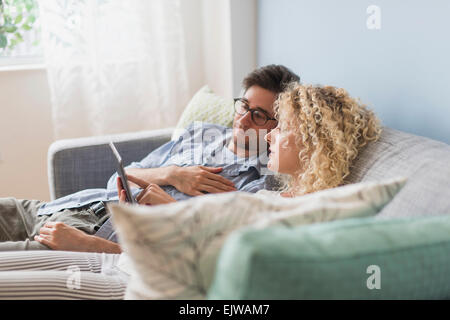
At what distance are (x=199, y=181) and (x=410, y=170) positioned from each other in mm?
794

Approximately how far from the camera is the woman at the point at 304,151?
1241 millimetres

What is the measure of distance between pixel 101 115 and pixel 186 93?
1.74 feet

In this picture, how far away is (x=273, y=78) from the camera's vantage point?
1.83 meters

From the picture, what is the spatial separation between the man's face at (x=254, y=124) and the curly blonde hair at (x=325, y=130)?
0.34m

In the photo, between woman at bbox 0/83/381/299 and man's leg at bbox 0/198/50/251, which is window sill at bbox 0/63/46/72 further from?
woman at bbox 0/83/381/299

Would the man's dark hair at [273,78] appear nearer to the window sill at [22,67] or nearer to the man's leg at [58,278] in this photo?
the man's leg at [58,278]

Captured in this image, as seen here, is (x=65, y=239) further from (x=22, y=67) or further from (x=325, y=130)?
(x=22, y=67)

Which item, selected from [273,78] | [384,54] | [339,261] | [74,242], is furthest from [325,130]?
[74,242]

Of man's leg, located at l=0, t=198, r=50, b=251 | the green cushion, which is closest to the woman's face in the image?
the green cushion

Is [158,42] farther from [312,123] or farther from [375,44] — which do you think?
[312,123]

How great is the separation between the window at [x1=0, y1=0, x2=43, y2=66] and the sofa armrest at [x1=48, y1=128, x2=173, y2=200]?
1.04 m

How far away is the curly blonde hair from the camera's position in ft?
4.22
